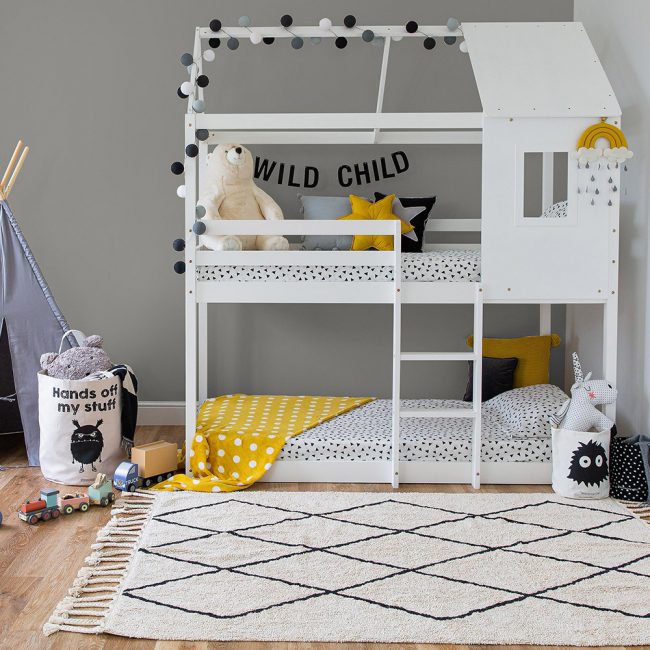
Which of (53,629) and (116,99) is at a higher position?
(116,99)

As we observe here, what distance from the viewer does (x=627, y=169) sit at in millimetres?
3574

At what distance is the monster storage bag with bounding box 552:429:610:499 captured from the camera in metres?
3.11

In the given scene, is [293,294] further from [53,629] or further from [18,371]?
[53,629]

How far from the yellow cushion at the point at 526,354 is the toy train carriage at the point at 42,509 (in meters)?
2.02

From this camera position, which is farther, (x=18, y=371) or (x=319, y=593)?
(x=18, y=371)

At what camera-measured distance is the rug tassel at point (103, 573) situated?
2.12 meters

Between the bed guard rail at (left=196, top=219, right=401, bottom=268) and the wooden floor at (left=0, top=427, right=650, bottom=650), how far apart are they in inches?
33.3

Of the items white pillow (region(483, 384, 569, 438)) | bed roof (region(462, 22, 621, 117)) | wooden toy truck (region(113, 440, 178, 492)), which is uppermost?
bed roof (region(462, 22, 621, 117))

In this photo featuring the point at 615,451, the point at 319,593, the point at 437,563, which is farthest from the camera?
the point at 615,451

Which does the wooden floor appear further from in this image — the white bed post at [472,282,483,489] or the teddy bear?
the teddy bear

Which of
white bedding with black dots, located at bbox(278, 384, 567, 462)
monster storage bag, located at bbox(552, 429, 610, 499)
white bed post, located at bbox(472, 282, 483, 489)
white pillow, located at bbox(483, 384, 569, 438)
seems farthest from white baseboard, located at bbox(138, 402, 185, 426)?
monster storage bag, located at bbox(552, 429, 610, 499)

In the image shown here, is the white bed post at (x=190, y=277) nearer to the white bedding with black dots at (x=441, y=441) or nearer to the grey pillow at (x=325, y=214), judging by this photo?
the white bedding with black dots at (x=441, y=441)

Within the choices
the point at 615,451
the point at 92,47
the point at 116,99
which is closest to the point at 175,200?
the point at 116,99

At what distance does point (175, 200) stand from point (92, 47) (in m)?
0.82
